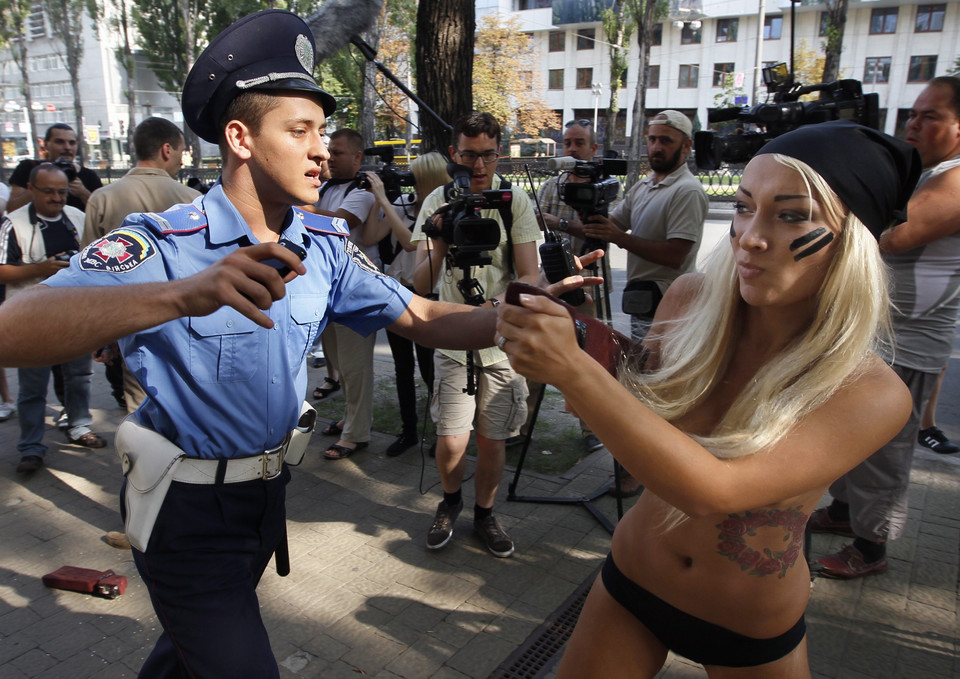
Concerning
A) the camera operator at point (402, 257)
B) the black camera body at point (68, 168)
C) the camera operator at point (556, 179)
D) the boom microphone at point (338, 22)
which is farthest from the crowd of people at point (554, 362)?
the black camera body at point (68, 168)

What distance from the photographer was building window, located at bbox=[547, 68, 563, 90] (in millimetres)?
50406

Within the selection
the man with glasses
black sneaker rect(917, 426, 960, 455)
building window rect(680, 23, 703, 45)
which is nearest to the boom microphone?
the man with glasses

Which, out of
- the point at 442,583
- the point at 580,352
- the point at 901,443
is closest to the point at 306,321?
the point at 580,352

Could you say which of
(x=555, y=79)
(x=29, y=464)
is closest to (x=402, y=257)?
(x=29, y=464)

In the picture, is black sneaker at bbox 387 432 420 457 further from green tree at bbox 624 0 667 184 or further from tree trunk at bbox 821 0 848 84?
green tree at bbox 624 0 667 184

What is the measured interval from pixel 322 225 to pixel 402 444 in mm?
2953

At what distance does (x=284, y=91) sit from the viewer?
6.34 feet

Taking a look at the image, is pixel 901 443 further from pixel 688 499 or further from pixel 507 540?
pixel 688 499

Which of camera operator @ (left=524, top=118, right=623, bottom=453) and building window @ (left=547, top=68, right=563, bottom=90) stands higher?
building window @ (left=547, top=68, right=563, bottom=90)

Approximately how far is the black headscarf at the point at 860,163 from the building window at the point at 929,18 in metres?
49.8

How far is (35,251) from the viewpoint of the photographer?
15.5ft

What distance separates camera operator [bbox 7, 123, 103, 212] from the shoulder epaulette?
451 cm

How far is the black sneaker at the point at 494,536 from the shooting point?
3545mm

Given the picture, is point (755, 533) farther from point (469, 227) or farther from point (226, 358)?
point (469, 227)
